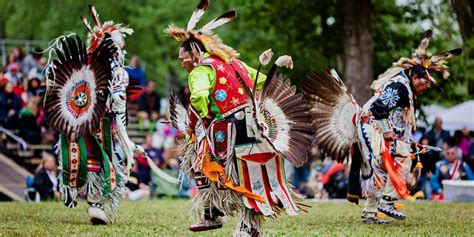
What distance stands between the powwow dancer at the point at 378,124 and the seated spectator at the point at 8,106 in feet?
25.3

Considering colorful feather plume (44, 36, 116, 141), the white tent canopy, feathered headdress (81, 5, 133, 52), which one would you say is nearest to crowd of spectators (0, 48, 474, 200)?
the white tent canopy

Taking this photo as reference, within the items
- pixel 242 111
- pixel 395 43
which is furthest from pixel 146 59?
pixel 242 111

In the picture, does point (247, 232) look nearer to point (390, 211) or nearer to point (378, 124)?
point (378, 124)

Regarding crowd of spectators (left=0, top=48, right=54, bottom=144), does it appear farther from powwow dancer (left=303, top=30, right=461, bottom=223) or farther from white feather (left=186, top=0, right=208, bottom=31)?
white feather (left=186, top=0, right=208, bottom=31)

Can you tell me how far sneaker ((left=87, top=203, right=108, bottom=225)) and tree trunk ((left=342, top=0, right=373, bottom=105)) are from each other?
770 centimetres

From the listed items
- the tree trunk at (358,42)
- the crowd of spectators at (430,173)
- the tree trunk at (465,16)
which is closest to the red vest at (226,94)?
the crowd of spectators at (430,173)

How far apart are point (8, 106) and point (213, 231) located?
8.72 m

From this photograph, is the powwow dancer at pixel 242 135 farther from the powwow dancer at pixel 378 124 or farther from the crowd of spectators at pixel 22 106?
the crowd of spectators at pixel 22 106

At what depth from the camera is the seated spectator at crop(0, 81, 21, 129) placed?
54.2 ft

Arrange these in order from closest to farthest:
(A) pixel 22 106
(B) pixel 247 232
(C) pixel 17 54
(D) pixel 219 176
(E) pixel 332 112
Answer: (B) pixel 247 232 < (D) pixel 219 176 < (E) pixel 332 112 < (A) pixel 22 106 < (C) pixel 17 54

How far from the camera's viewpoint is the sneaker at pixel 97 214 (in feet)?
30.8

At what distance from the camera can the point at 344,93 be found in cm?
994

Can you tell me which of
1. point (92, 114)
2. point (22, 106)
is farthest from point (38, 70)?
point (92, 114)

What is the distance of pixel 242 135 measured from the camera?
766cm
